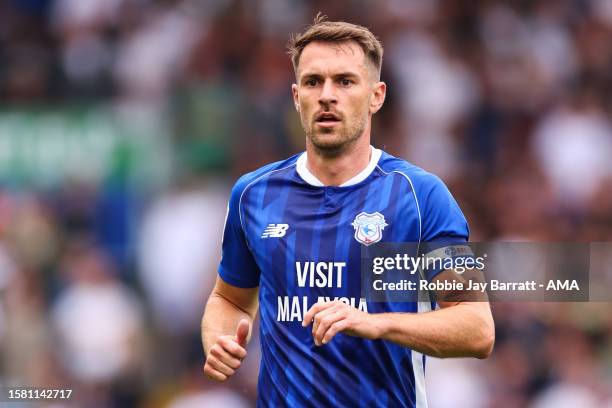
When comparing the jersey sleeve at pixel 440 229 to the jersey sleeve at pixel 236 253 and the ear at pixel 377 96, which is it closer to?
the ear at pixel 377 96

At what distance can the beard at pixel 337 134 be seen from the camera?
5.07 m

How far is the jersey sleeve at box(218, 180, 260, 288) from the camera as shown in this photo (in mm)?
5402

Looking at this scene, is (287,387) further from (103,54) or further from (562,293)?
(103,54)

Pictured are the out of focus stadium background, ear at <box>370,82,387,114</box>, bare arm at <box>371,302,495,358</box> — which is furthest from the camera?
the out of focus stadium background

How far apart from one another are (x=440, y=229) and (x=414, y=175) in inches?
11.9

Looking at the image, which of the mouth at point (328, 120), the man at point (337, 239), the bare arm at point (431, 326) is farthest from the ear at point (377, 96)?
the bare arm at point (431, 326)

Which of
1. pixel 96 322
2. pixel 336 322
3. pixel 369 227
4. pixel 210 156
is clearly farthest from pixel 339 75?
pixel 210 156

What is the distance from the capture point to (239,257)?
5.43m

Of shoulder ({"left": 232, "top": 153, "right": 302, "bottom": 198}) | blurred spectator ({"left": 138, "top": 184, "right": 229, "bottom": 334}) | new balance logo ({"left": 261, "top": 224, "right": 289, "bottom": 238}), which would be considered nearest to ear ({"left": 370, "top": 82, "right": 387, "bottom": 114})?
shoulder ({"left": 232, "top": 153, "right": 302, "bottom": 198})

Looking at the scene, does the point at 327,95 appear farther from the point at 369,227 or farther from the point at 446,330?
the point at 446,330

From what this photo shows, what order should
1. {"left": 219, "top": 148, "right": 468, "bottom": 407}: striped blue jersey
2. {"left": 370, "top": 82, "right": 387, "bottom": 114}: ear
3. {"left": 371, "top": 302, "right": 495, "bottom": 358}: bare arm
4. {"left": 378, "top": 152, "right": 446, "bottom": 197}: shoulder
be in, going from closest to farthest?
{"left": 371, "top": 302, "right": 495, "bottom": 358}: bare arm
{"left": 219, "top": 148, "right": 468, "bottom": 407}: striped blue jersey
{"left": 378, "top": 152, "right": 446, "bottom": 197}: shoulder
{"left": 370, "top": 82, "right": 387, "bottom": 114}: ear

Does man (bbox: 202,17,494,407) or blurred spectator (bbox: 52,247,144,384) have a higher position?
man (bbox: 202,17,494,407)

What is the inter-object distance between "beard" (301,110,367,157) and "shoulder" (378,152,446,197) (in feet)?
0.62

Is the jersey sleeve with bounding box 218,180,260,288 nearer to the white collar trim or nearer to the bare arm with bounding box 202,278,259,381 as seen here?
the bare arm with bounding box 202,278,259,381
